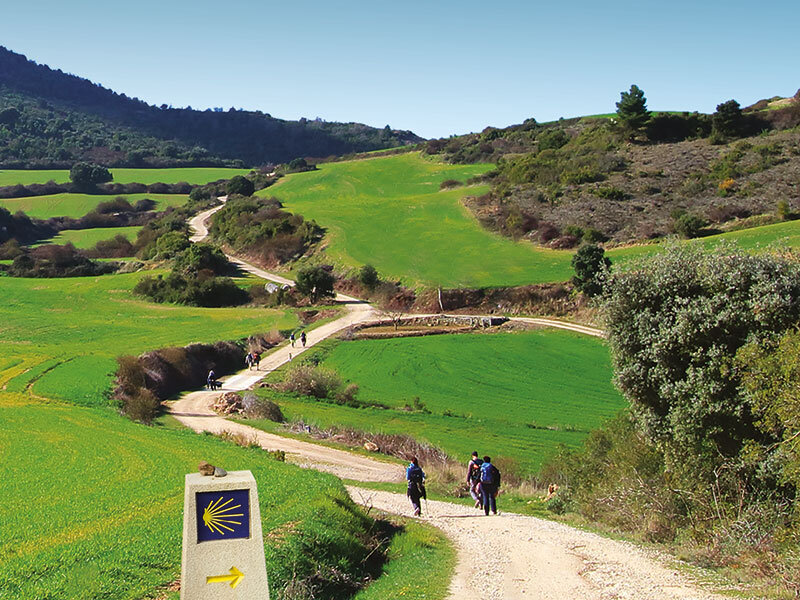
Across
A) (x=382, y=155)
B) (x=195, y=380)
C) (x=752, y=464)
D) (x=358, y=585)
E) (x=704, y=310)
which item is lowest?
(x=195, y=380)

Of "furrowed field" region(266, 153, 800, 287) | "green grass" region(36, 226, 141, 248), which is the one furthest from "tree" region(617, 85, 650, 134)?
"green grass" region(36, 226, 141, 248)

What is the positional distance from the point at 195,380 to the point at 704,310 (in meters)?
33.4

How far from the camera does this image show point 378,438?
3078 cm

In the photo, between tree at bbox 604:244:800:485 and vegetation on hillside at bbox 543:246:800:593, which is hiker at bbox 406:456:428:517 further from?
tree at bbox 604:244:800:485

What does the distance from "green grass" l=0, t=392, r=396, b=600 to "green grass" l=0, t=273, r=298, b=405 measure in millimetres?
13295

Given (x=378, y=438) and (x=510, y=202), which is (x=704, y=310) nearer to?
(x=378, y=438)

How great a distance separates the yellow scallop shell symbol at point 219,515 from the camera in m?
8.05

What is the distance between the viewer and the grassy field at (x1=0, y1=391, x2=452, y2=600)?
11383 millimetres

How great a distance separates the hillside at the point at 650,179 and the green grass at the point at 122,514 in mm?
56957

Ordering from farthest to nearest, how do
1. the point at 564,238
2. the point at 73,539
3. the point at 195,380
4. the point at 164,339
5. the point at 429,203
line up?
the point at 429,203
the point at 564,238
the point at 164,339
the point at 195,380
the point at 73,539

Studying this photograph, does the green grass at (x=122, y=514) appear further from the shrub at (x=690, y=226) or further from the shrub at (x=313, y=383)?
the shrub at (x=690, y=226)

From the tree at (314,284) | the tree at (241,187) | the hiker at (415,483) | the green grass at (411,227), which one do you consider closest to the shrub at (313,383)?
the hiker at (415,483)

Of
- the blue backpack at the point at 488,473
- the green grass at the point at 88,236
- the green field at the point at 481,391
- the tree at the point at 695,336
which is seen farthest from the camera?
the green grass at the point at 88,236

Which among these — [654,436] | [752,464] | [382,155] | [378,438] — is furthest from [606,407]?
[382,155]
